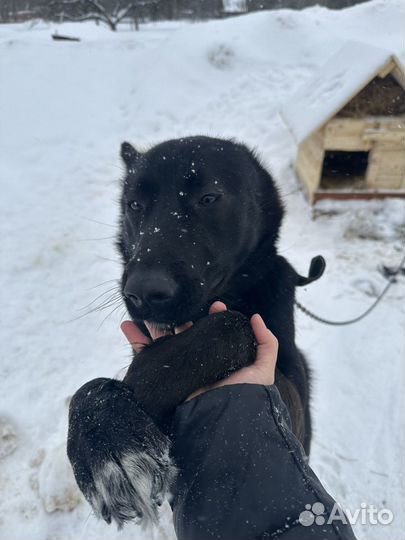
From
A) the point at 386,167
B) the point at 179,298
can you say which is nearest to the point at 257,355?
the point at 179,298

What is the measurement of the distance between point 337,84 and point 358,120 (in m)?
0.63

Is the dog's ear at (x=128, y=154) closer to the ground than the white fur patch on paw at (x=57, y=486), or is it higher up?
higher up

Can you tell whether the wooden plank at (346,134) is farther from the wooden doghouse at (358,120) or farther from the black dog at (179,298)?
the black dog at (179,298)

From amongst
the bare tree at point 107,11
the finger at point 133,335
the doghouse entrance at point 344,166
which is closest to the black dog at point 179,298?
the finger at point 133,335

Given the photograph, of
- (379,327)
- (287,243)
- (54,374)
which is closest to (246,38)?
(287,243)

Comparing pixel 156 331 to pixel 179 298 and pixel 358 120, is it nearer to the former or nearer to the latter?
pixel 179 298

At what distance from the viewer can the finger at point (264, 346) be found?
132 cm

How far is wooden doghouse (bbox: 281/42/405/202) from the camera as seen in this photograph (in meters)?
4.83

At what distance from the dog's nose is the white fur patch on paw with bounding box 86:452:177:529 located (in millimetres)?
468

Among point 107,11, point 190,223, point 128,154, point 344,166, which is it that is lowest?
point 344,166

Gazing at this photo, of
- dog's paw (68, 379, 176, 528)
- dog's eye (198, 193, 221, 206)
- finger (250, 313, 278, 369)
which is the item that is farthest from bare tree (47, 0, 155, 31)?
dog's paw (68, 379, 176, 528)

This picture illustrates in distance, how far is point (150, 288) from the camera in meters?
1.29

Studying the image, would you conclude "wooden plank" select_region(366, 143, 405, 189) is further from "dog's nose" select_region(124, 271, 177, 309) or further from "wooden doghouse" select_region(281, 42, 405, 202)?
"dog's nose" select_region(124, 271, 177, 309)

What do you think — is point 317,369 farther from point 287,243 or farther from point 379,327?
point 287,243
